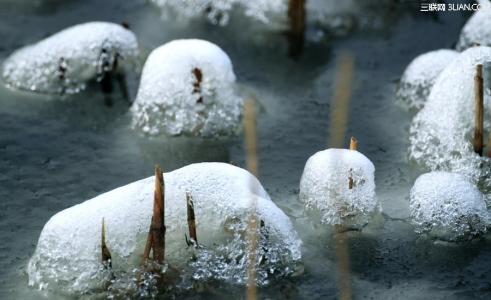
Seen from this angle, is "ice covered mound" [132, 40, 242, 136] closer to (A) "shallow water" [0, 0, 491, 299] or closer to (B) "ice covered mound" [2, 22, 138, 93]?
(A) "shallow water" [0, 0, 491, 299]

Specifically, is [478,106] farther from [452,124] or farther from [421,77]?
[421,77]

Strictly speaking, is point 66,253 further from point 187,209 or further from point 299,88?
point 299,88

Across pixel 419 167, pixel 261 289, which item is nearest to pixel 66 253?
pixel 261 289

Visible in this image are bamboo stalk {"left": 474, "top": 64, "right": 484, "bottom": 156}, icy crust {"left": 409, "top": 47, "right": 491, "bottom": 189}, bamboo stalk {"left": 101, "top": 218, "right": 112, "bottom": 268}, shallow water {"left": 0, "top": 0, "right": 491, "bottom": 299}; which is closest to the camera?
bamboo stalk {"left": 101, "top": 218, "right": 112, "bottom": 268}

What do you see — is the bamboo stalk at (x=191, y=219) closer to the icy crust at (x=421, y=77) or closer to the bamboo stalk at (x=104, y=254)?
the bamboo stalk at (x=104, y=254)

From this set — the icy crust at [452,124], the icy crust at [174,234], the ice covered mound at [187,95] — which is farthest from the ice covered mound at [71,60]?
the icy crust at [452,124]

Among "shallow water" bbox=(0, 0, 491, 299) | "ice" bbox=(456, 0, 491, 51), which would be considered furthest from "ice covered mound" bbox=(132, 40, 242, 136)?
"ice" bbox=(456, 0, 491, 51)
